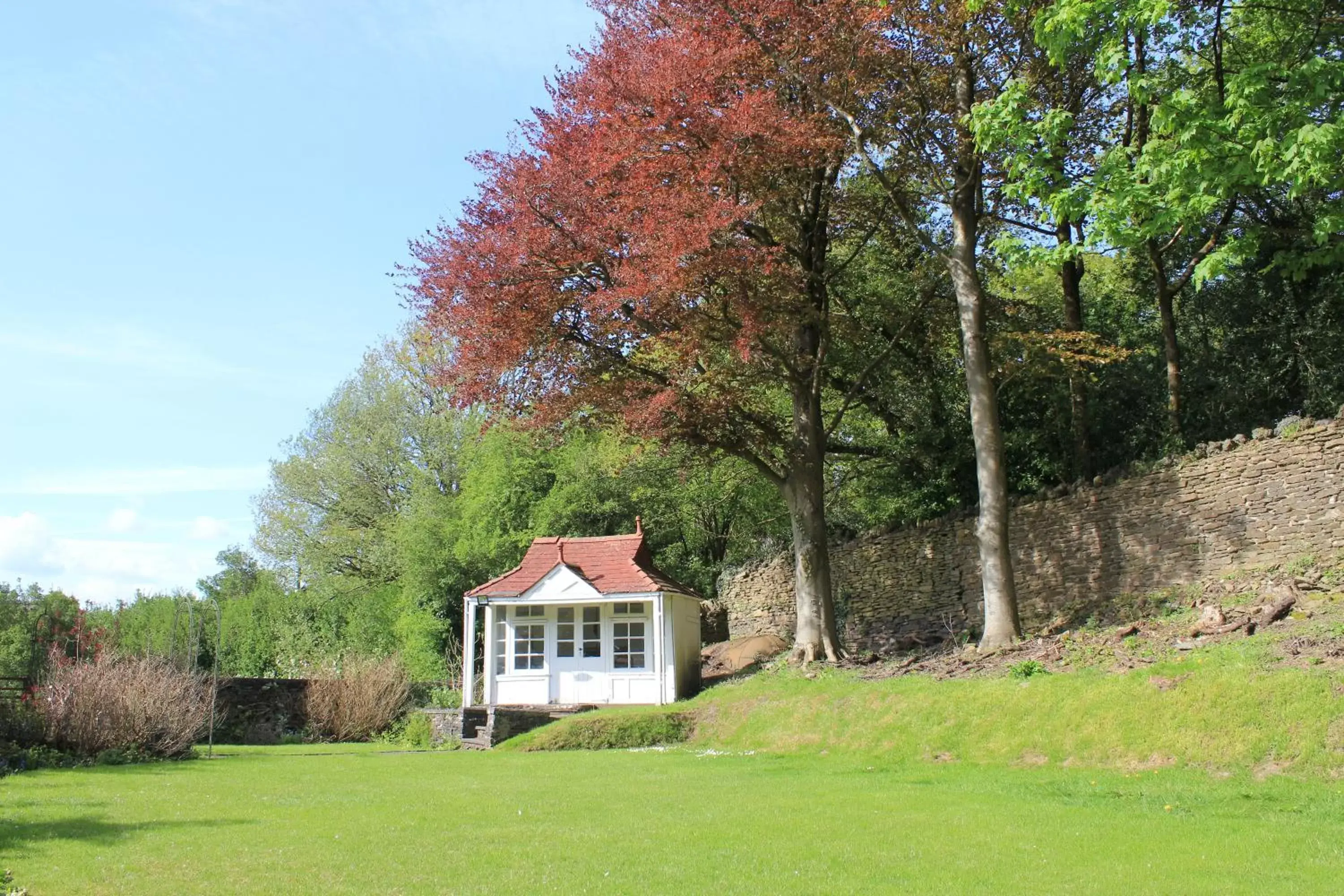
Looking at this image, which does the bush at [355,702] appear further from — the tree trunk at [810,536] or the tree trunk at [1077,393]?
the tree trunk at [1077,393]

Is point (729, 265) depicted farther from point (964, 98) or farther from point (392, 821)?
point (392, 821)

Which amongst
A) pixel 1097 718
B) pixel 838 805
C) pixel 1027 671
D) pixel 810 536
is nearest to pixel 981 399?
pixel 810 536

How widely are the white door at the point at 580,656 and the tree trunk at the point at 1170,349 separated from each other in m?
12.0

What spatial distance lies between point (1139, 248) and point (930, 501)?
265 inches

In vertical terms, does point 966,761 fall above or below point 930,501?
below

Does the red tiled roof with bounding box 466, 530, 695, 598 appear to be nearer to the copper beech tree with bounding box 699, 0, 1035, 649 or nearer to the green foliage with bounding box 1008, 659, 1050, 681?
the copper beech tree with bounding box 699, 0, 1035, 649

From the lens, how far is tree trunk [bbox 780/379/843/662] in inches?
796

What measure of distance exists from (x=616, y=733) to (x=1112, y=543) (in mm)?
9503

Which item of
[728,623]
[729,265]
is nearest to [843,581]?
[728,623]

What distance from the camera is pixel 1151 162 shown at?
13.1 meters

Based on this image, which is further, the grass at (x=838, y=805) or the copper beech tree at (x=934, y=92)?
the copper beech tree at (x=934, y=92)

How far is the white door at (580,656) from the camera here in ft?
72.3

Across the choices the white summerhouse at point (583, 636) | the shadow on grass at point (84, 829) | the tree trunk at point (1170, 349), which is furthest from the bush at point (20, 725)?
the tree trunk at point (1170, 349)

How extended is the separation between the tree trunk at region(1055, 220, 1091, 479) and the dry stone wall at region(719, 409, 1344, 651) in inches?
31.9
